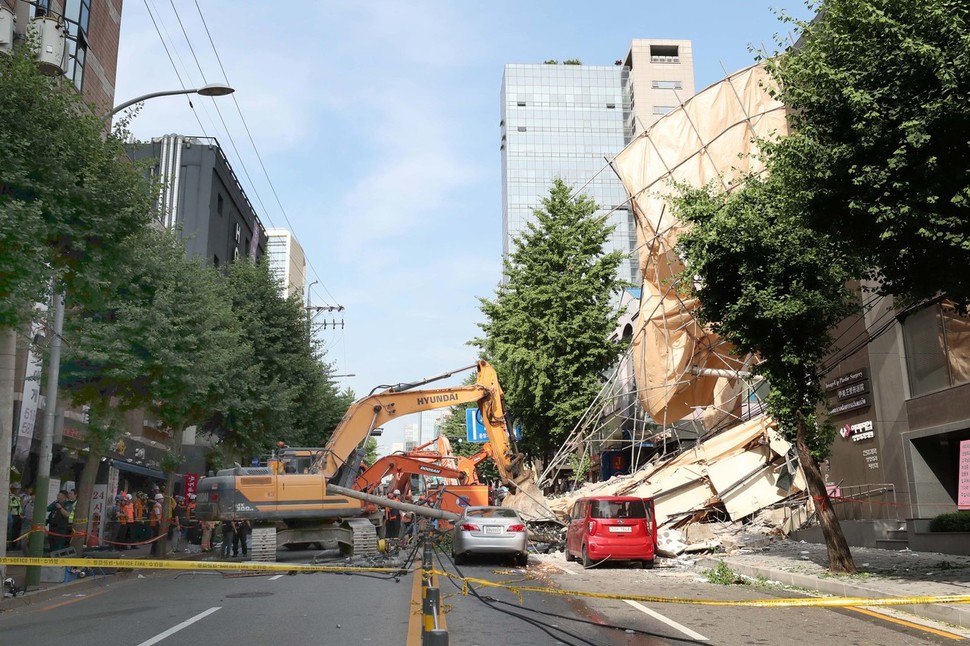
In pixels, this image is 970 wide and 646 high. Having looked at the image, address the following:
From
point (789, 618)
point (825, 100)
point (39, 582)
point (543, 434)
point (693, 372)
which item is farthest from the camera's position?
point (543, 434)

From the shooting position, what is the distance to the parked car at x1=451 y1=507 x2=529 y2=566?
18.0 m

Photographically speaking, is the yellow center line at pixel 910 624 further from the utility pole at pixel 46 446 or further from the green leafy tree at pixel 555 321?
the green leafy tree at pixel 555 321

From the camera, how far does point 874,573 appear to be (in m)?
13.8

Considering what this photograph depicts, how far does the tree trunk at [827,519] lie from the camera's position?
14000 mm

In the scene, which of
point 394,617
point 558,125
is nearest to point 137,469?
point 394,617

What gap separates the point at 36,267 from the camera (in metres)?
11.6

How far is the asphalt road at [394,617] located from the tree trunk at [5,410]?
1.74 metres

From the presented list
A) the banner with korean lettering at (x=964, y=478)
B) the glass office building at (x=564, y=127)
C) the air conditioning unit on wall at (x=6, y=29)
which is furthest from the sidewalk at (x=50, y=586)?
the glass office building at (x=564, y=127)

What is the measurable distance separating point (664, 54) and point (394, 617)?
97.6m

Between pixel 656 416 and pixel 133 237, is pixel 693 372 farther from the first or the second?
pixel 133 237

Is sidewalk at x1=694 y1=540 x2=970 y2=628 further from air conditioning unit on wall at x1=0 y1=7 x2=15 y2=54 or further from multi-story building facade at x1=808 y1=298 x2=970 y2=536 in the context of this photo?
air conditioning unit on wall at x1=0 y1=7 x2=15 y2=54

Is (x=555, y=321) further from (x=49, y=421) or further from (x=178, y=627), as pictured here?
(x=178, y=627)

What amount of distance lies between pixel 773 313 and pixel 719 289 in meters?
1.32

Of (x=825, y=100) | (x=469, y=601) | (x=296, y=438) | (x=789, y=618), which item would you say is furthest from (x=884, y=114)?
(x=296, y=438)
